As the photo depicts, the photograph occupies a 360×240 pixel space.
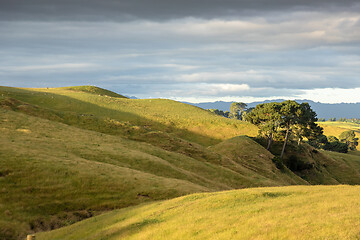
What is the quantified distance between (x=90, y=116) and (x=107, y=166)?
43455 mm

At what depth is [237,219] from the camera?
2009 cm

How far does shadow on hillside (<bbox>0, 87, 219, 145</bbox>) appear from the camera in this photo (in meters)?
73.8

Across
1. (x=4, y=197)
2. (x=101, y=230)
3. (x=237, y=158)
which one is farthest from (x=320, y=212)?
(x=237, y=158)

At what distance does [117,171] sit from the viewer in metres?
40.0

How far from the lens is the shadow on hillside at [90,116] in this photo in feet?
242

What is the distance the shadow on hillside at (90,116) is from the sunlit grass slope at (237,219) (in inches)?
1731

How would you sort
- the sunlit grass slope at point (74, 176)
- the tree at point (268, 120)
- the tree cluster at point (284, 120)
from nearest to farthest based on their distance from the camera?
the sunlit grass slope at point (74, 176), the tree at point (268, 120), the tree cluster at point (284, 120)

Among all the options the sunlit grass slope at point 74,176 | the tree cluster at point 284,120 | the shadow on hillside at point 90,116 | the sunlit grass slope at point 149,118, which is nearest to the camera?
the sunlit grass slope at point 74,176

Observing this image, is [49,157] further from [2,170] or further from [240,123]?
[240,123]

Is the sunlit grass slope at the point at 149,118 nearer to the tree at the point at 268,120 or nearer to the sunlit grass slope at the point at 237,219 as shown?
the tree at the point at 268,120

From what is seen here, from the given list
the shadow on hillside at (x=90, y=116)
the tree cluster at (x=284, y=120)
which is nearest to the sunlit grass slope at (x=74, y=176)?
the shadow on hillside at (x=90, y=116)

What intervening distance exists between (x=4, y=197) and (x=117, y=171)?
45.8ft

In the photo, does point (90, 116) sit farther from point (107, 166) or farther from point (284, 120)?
point (284, 120)

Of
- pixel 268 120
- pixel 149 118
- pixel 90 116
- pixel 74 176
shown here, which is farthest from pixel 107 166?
pixel 268 120
